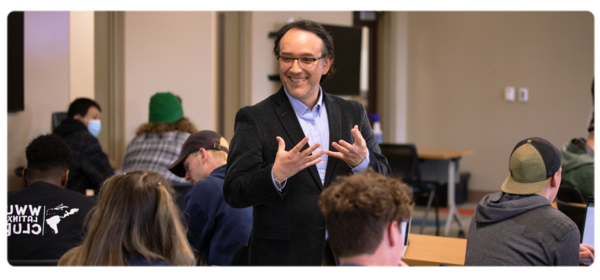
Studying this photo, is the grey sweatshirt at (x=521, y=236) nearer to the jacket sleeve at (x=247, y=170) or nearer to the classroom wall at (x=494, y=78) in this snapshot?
the jacket sleeve at (x=247, y=170)

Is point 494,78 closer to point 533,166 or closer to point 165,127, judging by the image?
point 165,127

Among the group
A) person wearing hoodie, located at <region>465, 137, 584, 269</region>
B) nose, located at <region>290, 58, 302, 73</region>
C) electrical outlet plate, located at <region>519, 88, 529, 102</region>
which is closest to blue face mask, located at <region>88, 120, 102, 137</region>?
nose, located at <region>290, 58, 302, 73</region>

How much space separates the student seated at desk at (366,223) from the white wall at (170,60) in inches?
162

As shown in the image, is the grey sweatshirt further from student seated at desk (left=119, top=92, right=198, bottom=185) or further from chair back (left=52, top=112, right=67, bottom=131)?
chair back (left=52, top=112, right=67, bottom=131)

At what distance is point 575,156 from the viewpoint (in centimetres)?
320

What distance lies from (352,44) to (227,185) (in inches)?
172

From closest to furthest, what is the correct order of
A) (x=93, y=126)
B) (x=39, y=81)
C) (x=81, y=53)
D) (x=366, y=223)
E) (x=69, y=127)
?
(x=366, y=223)
(x=69, y=127)
(x=39, y=81)
(x=93, y=126)
(x=81, y=53)

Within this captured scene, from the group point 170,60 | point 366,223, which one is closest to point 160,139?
point 170,60

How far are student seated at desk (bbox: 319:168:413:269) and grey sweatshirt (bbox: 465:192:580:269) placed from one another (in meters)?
0.68

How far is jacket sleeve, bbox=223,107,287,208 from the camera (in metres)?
1.45

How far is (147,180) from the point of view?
60.6 inches

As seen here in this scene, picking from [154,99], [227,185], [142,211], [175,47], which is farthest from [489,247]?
[175,47]

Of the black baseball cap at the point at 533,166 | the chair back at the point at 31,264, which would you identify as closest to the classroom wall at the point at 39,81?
the chair back at the point at 31,264

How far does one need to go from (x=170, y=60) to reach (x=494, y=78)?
4.03 meters
